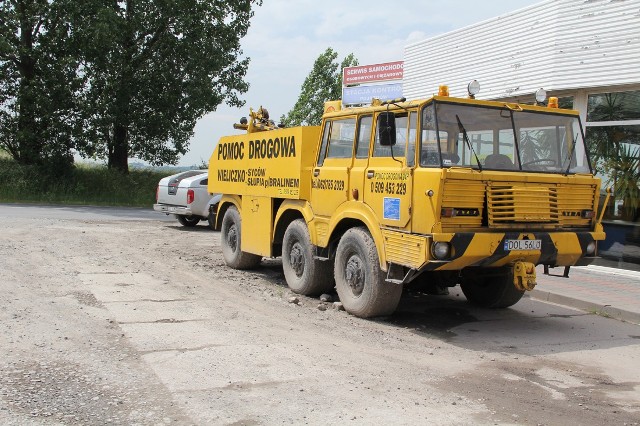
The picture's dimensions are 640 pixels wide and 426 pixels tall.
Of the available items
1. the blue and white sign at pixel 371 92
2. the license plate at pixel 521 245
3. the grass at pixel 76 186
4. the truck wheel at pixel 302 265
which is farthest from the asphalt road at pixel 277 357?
the grass at pixel 76 186

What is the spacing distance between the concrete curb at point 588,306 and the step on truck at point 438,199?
1138 mm

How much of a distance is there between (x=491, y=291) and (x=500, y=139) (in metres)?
2.31

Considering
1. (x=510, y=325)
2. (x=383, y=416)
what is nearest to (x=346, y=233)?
(x=510, y=325)

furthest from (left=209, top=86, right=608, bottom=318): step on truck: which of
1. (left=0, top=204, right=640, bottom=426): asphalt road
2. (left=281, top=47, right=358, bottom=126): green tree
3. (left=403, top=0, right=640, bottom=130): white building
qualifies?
(left=281, top=47, right=358, bottom=126): green tree

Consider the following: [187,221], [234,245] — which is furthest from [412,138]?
[187,221]

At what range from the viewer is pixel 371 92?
68.3 feet

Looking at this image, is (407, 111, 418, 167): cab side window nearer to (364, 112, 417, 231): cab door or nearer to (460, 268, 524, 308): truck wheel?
(364, 112, 417, 231): cab door

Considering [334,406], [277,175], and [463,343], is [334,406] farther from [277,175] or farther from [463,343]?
[277,175]

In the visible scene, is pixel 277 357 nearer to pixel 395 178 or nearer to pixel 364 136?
pixel 395 178

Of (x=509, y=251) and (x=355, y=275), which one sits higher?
(x=509, y=251)

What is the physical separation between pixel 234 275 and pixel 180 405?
614 cm

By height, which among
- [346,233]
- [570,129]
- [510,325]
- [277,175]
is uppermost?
[570,129]

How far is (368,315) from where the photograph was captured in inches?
301

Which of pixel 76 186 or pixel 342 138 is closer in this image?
pixel 342 138
